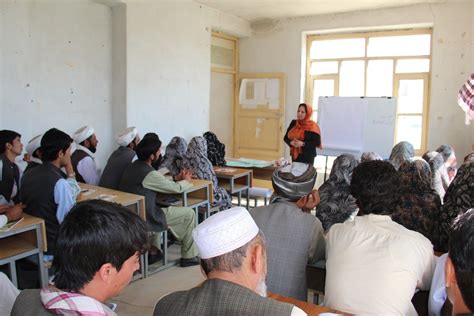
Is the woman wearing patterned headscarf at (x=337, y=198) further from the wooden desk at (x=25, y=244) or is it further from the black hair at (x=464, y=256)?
the black hair at (x=464, y=256)

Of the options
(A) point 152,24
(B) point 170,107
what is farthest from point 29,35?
(B) point 170,107

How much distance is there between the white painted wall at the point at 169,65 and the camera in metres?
5.35

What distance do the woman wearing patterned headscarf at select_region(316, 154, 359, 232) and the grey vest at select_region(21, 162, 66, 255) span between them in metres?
1.80

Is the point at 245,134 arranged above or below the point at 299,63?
below

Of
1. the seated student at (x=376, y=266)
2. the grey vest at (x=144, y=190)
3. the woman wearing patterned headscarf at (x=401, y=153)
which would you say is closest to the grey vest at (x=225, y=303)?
the seated student at (x=376, y=266)

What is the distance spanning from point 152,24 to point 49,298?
16.5 feet

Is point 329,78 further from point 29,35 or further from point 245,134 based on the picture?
point 29,35

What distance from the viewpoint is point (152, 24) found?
5539 mm

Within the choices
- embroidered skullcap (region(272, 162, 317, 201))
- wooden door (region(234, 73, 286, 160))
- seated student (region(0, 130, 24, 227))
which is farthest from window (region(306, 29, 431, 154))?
embroidered skullcap (region(272, 162, 317, 201))

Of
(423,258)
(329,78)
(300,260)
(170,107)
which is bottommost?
(300,260)

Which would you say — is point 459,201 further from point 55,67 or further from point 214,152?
point 55,67

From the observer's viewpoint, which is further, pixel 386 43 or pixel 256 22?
pixel 256 22

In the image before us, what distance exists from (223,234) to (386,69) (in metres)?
6.31

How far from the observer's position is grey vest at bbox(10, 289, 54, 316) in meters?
1.01
